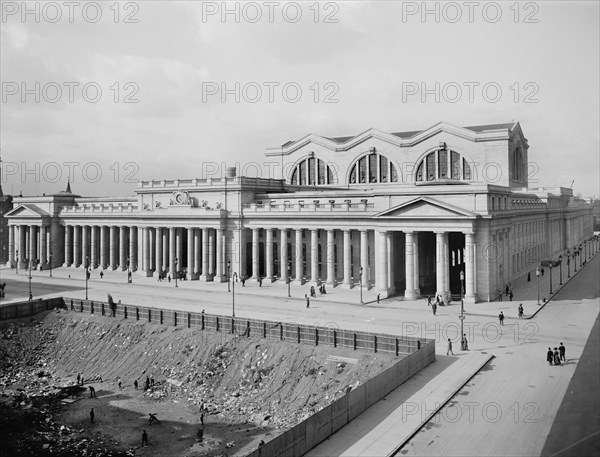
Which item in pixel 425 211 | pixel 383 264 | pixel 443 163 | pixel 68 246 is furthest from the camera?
pixel 68 246

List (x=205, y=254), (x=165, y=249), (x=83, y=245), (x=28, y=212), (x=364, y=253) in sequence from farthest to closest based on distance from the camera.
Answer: (x=28, y=212) < (x=83, y=245) < (x=165, y=249) < (x=205, y=254) < (x=364, y=253)

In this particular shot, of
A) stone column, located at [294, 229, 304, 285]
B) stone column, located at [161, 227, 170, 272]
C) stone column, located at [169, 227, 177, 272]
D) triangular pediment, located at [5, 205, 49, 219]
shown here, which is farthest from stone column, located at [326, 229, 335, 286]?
triangular pediment, located at [5, 205, 49, 219]

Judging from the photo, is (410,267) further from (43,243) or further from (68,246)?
(43,243)

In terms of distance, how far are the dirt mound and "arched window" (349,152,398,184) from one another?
58.2 m

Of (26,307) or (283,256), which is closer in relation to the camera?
(26,307)

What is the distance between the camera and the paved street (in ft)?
87.8

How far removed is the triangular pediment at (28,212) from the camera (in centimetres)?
10675

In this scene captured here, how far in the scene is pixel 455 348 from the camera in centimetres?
4250

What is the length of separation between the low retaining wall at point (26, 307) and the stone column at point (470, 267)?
45230 mm

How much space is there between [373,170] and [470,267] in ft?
141

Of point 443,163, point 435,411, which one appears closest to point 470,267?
point 435,411

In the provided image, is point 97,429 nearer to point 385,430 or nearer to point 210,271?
point 385,430

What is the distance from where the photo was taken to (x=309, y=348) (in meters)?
43.2

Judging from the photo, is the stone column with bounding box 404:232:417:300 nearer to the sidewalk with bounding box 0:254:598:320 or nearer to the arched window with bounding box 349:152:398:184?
the sidewalk with bounding box 0:254:598:320
